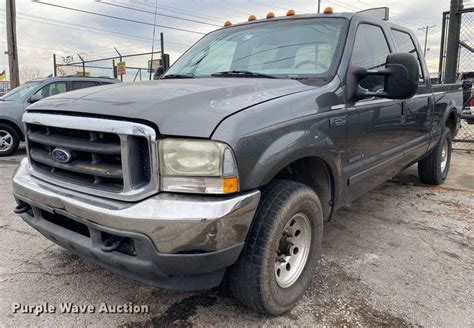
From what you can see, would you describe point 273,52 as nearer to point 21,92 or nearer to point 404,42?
point 404,42

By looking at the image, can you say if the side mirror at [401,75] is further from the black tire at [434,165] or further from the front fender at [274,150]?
the black tire at [434,165]

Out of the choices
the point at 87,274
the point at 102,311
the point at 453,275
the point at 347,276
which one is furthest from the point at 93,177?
the point at 453,275

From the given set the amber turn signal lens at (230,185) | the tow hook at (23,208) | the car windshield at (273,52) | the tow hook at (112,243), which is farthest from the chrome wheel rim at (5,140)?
the amber turn signal lens at (230,185)

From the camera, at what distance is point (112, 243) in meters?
2.01

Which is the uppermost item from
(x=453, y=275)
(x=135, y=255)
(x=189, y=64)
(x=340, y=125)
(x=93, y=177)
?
(x=189, y=64)

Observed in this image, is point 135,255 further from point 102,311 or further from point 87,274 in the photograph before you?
point 87,274

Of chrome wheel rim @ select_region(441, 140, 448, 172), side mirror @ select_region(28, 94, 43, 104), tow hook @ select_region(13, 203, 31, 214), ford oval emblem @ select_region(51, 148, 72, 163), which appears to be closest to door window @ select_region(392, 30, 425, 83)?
chrome wheel rim @ select_region(441, 140, 448, 172)

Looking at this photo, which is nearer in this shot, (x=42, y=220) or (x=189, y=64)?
(x=42, y=220)

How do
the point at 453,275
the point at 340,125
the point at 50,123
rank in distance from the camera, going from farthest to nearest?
the point at 453,275 < the point at 340,125 < the point at 50,123

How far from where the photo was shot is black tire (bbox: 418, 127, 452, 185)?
530cm

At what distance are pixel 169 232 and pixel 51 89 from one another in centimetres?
779

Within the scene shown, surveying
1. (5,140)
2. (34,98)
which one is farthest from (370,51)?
(5,140)

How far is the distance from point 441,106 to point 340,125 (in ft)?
9.65

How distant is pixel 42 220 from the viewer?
2.45 metres
